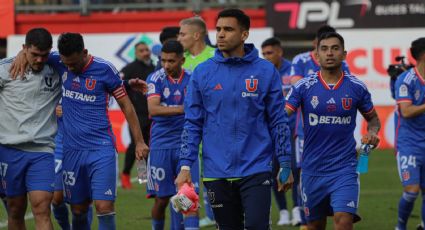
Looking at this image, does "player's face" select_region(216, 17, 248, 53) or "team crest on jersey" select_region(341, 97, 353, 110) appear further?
"team crest on jersey" select_region(341, 97, 353, 110)

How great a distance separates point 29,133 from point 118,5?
18863 mm

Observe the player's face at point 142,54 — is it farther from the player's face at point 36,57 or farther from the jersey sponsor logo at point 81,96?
the player's face at point 36,57

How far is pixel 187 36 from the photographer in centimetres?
1185

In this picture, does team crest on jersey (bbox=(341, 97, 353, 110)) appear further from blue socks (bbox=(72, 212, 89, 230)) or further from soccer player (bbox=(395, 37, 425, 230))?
blue socks (bbox=(72, 212, 89, 230))

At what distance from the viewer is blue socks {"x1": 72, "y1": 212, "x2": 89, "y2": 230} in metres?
9.90

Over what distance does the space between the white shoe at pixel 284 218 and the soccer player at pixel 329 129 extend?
3596mm

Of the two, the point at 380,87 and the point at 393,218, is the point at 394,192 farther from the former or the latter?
the point at 380,87

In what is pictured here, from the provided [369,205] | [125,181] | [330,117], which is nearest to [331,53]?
[330,117]

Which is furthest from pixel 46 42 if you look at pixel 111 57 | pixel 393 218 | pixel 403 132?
pixel 111 57

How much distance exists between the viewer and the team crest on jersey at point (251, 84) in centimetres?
805

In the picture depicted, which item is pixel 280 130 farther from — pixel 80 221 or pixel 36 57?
pixel 80 221

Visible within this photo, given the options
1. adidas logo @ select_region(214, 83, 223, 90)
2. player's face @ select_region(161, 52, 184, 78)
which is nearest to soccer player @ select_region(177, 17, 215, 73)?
player's face @ select_region(161, 52, 184, 78)

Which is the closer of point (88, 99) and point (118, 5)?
point (88, 99)

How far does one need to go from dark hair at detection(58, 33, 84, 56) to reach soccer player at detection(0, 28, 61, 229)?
139 mm
